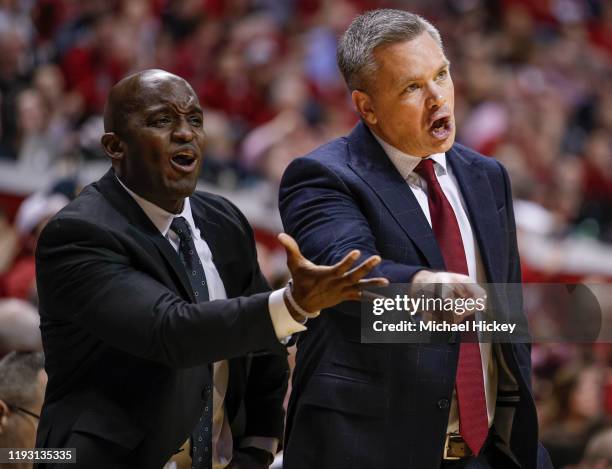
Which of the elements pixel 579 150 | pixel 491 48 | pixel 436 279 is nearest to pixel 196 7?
pixel 491 48

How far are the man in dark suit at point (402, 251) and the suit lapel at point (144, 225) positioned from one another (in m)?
0.29

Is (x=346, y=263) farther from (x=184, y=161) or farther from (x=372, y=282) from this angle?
(x=184, y=161)

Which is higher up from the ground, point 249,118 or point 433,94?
point 249,118

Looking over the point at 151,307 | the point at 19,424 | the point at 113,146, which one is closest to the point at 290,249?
the point at 151,307

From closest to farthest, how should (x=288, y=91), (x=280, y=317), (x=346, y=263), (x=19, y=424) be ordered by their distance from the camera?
(x=346, y=263)
(x=280, y=317)
(x=19, y=424)
(x=288, y=91)

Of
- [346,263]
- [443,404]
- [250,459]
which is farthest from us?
[250,459]

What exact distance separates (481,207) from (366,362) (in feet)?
1.75

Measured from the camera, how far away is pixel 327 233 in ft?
9.05

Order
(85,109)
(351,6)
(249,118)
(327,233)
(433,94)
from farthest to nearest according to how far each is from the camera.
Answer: (351,6) < (249,118) < (85,109) < (433,94) < (327,233)

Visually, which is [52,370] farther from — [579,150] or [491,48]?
[491,48]

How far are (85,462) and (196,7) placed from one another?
8044mm

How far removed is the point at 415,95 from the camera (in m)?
2.96

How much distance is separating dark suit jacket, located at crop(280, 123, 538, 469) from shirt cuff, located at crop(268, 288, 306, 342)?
20 centimetres

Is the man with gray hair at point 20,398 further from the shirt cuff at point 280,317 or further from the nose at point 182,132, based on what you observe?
the shirt cuff at point 280,317
